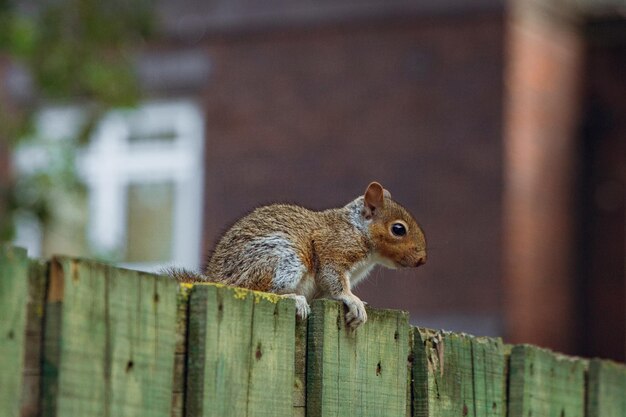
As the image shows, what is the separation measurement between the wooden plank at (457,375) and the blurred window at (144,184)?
1045 centimetres

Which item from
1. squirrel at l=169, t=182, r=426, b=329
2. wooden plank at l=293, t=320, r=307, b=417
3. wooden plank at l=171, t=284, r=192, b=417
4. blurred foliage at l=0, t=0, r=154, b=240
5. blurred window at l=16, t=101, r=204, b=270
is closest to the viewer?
wooden plank at l=171, t=284, r=192, b=417

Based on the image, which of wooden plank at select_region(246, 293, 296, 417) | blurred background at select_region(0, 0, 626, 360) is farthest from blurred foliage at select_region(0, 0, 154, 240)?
wooden plank at select_region(246, 293, 296, 417)

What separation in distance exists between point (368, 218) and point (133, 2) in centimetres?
506

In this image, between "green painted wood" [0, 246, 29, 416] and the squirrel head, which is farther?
the squirrel head

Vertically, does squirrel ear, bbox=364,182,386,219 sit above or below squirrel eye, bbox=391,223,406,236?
above

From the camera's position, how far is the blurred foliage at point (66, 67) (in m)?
7.92

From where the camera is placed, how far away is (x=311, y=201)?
1313cm

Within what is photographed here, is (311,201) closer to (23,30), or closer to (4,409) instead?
(23,30)

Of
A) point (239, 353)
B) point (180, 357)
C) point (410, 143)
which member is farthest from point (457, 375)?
point (410, 143)

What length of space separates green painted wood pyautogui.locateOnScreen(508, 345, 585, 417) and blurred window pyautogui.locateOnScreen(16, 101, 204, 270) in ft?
33.0

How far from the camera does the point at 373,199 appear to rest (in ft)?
13.1

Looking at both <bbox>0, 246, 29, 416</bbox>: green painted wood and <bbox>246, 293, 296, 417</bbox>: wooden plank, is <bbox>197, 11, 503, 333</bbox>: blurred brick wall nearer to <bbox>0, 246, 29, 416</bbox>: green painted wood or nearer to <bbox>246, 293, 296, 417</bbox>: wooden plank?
<bbox>246, 293, 296, 417</bbox>: wooden plank

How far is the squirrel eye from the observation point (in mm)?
4031

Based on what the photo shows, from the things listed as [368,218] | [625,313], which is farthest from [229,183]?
[368,218]
